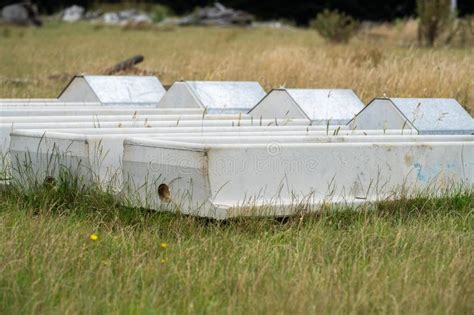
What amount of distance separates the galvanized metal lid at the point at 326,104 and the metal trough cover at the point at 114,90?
4.36ft

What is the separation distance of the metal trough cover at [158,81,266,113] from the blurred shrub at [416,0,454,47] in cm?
1128

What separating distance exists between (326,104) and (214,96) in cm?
77

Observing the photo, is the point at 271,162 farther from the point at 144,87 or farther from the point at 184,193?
the point at 144,87

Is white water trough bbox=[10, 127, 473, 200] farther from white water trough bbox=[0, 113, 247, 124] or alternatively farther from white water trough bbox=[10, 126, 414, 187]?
white water trough bbox=[0, 113, 247, 124]

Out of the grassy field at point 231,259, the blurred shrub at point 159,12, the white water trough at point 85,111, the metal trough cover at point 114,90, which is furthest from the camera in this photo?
the blurred shrub at point 159,12

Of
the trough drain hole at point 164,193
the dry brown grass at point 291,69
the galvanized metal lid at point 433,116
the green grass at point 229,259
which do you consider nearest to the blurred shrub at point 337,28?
the dry brown grass at point 291,69

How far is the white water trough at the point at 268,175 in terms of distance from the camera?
4.14 meters

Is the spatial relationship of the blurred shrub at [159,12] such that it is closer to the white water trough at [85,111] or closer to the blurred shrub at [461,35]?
the blurred shrub at [461,35]

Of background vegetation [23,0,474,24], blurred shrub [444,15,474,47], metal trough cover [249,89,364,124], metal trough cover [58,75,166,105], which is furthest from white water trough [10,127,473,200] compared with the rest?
background vegetation [23,0,474,24]

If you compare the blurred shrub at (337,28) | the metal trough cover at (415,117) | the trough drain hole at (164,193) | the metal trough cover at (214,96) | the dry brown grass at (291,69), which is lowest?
the blurred shrub at (337,28)

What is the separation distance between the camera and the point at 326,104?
612cm

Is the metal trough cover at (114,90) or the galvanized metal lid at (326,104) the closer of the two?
the galvanized metal lid at (326,104)

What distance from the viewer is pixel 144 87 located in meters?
7.13

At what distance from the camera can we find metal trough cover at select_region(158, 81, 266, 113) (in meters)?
6.39
